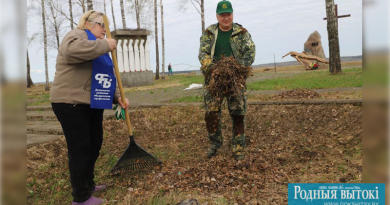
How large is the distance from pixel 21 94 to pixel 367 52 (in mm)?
678

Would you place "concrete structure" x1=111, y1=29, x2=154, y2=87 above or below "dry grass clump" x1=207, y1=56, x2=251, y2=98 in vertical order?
above

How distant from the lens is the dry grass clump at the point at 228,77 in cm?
397

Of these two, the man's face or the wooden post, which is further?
the wooden post

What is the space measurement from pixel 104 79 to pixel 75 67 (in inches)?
12.5

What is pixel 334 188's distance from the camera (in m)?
1.82

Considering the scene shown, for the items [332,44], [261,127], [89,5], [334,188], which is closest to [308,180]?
[334,188]

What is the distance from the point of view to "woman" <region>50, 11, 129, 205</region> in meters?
3.08

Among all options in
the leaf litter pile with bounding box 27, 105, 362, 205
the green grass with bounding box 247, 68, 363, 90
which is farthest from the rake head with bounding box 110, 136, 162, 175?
the green grass with bounding box 247, 68, 363, 90

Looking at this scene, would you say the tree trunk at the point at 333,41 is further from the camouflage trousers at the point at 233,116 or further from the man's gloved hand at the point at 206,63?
the man's gloved hand at the point at 206,63

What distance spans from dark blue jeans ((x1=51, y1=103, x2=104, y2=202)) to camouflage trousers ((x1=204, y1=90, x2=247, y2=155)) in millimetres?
1568

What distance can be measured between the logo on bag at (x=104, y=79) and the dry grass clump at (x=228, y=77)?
4.23 feet

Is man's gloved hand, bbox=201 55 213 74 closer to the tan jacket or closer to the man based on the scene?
the man

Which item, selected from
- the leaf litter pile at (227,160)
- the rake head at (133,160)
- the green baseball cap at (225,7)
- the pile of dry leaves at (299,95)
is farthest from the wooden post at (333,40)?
the rake head at (133,160)

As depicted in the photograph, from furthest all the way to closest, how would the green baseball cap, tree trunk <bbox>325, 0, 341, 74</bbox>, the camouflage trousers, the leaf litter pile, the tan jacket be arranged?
tree trunk <bbox>325, 0, 341, 74</bbox> < the camouflage trousers < the green baseball cap < the leaf litter pile < the tan jacket
